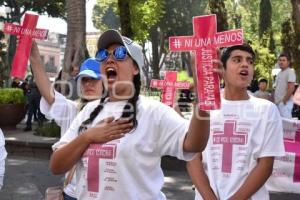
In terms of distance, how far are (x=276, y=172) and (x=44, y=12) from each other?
77.2 ft

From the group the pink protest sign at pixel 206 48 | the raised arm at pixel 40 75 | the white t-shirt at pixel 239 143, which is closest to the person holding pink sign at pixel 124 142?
the pink protest sign at pixel 206 48

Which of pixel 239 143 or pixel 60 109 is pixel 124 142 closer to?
pixel 239 143

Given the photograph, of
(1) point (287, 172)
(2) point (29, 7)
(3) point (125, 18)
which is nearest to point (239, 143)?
(1) point (287, 172)

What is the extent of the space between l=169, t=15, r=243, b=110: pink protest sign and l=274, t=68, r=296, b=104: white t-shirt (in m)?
6.78

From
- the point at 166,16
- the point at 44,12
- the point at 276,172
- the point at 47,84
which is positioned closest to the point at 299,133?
the point at 276,172

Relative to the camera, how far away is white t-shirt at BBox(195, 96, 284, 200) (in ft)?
9.22

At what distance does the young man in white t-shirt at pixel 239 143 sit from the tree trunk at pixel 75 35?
25.7ft

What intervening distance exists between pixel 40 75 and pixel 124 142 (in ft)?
3.83

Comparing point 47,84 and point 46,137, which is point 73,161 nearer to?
point 47,84

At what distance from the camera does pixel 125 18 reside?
→ 39.5ft

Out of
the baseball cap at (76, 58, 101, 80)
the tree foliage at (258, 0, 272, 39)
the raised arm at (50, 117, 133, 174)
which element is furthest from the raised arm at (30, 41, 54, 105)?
the tree foliage at (258, 0, 272, 39)

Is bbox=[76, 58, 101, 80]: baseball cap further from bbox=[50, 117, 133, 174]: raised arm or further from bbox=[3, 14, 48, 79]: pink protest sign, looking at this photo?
bbox=[50, 117, 133, 174]: raised arm

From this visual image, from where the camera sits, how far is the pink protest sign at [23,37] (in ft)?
9.79

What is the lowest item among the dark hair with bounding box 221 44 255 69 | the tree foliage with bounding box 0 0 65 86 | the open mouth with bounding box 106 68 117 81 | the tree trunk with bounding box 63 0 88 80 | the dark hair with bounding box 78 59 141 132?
the dark hair with bounding box 78 59 141 132
